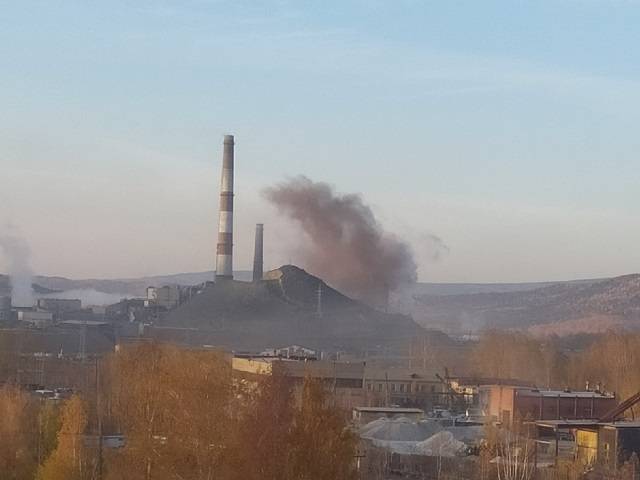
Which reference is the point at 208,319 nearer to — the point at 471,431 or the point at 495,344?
the point at 495,344

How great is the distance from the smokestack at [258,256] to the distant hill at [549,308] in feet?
59.5

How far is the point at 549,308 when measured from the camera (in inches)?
3327

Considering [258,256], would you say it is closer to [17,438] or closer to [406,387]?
[406,387]

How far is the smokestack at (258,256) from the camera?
4712cm

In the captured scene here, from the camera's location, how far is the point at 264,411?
35.8 ft

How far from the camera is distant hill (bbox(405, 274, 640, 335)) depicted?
71500 mm

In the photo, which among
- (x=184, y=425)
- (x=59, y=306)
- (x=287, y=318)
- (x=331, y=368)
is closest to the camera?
(x=184, y=425)

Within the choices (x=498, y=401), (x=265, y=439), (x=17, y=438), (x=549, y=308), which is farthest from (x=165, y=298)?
(x=265, y=439)

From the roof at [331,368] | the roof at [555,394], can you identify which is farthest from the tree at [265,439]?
the roof at [331,368]

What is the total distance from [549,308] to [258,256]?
3982cm

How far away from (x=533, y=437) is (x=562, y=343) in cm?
2753

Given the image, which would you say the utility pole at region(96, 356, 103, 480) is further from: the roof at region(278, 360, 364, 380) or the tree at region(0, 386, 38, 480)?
the roof at region(278, 360, 364, 380)

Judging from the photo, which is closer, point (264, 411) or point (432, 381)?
point (264, 411)

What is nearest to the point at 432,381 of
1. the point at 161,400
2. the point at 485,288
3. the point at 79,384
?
the point at 79,384
